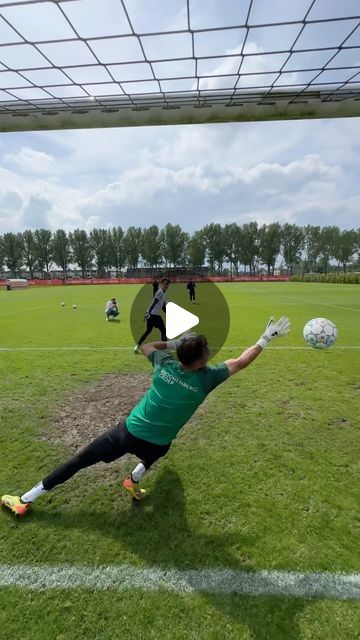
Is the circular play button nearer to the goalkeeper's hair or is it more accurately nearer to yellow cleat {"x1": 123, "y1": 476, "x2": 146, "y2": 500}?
the goalkeeper's hair

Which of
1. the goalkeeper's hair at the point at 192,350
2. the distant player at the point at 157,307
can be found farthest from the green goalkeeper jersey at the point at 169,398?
the distant player at the point at 157,307

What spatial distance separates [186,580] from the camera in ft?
8.25

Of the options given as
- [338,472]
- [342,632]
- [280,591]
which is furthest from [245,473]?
[342,632]

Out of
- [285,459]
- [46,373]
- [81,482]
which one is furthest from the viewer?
[46,373]

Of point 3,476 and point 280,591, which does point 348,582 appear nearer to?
point 280,591

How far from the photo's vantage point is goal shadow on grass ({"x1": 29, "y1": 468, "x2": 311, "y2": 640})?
225cm

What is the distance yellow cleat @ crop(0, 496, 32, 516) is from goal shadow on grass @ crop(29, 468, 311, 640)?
0.09 m

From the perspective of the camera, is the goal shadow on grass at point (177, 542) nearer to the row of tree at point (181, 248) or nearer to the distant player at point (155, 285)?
the distant player at point (155, 285)

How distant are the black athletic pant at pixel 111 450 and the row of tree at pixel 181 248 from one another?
89814 mm

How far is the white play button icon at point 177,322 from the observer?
13.7 ft

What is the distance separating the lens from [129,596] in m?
2.41

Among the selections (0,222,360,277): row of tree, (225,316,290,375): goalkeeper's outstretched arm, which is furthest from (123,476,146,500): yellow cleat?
(0,222,360,277): row of tree

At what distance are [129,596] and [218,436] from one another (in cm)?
237

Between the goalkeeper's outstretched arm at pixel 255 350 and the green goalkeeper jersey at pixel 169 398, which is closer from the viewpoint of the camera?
the green goalkeeper jersey at pixel 169 398
